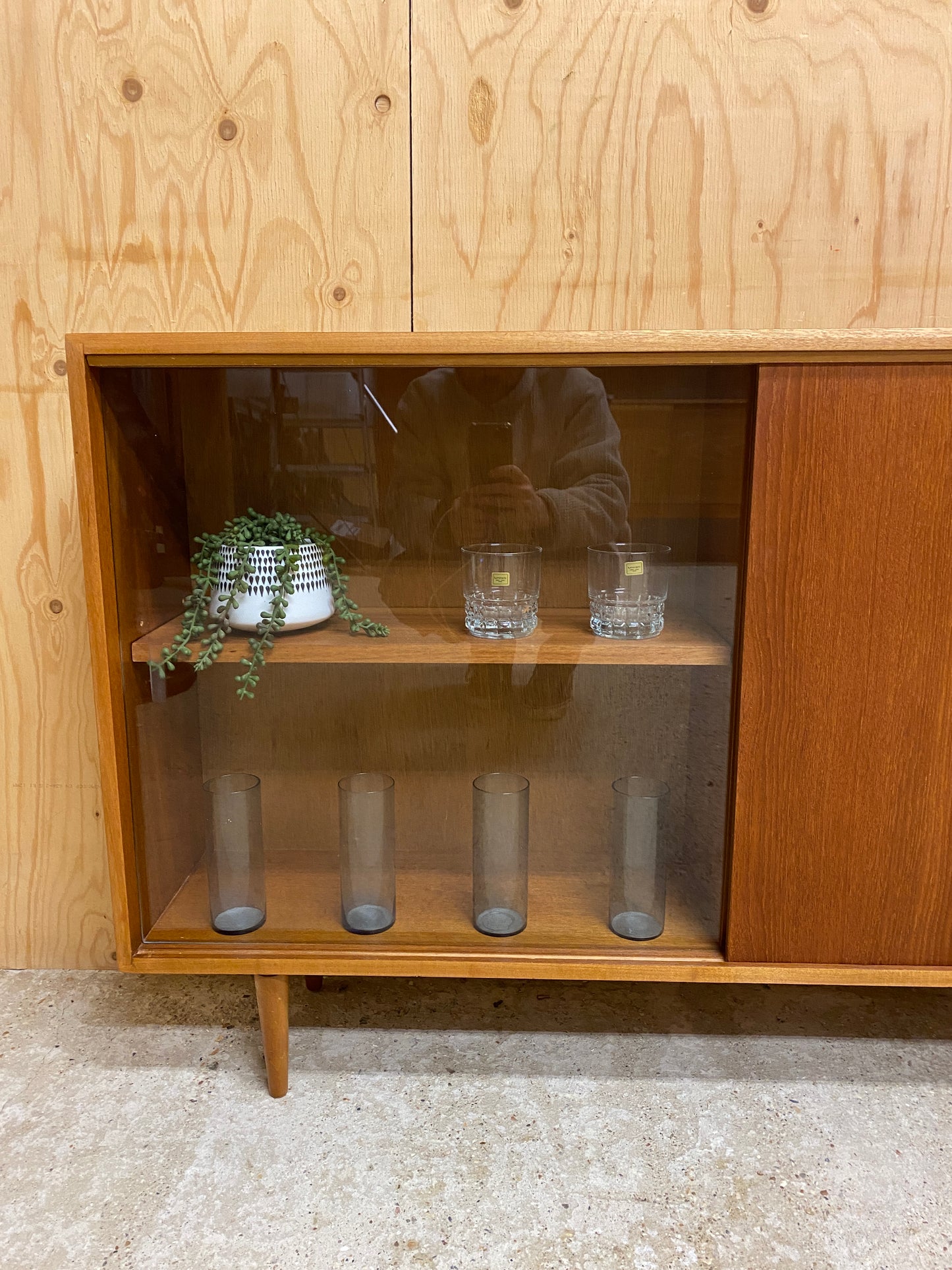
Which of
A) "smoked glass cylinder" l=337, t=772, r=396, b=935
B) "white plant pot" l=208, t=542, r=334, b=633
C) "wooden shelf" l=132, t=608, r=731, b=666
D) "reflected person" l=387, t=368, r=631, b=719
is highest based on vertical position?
"reflected person" l=387, t=368, r=631, b=719

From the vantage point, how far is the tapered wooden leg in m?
0.99

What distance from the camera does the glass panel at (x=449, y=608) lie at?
917 millimetres

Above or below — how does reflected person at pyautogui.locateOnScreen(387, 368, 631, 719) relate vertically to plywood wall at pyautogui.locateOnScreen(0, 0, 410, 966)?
below

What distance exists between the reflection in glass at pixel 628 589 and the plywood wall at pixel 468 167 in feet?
1.10

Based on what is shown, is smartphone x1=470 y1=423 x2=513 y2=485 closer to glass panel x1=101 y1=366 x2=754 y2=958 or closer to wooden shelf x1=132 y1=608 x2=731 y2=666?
glass panel x1=101 y1=366 x2=754 y2=958

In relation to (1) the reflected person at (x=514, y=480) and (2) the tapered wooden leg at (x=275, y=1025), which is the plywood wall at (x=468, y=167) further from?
(2) the tapered wooden leg at (x=275, y=1025)

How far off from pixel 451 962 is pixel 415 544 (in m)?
0.46

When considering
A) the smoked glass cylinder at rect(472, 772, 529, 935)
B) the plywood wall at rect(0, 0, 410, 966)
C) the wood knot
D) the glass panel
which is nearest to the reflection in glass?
the glass panel

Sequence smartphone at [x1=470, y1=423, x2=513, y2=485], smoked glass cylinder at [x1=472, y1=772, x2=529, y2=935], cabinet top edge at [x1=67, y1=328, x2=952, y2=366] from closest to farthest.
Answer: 1. cabinet top edge at [x1=67, y1=328, x2=952, y2=366]
2. smartphone at [x1=470, y1=423, x2=513, y2=485]
3. smoked glass cylinder at [x1=472, y1=772, x2=529, y2=935]

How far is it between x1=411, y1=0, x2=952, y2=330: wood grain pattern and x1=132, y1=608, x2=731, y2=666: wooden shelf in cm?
41

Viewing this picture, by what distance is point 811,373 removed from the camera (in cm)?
84

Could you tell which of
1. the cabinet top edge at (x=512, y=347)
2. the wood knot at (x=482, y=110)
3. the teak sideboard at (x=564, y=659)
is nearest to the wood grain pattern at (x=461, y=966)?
the teak sideboard at (x=564, y=659)

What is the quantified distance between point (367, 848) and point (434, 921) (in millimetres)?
117

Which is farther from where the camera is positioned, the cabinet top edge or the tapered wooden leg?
the tapered wooden leg
